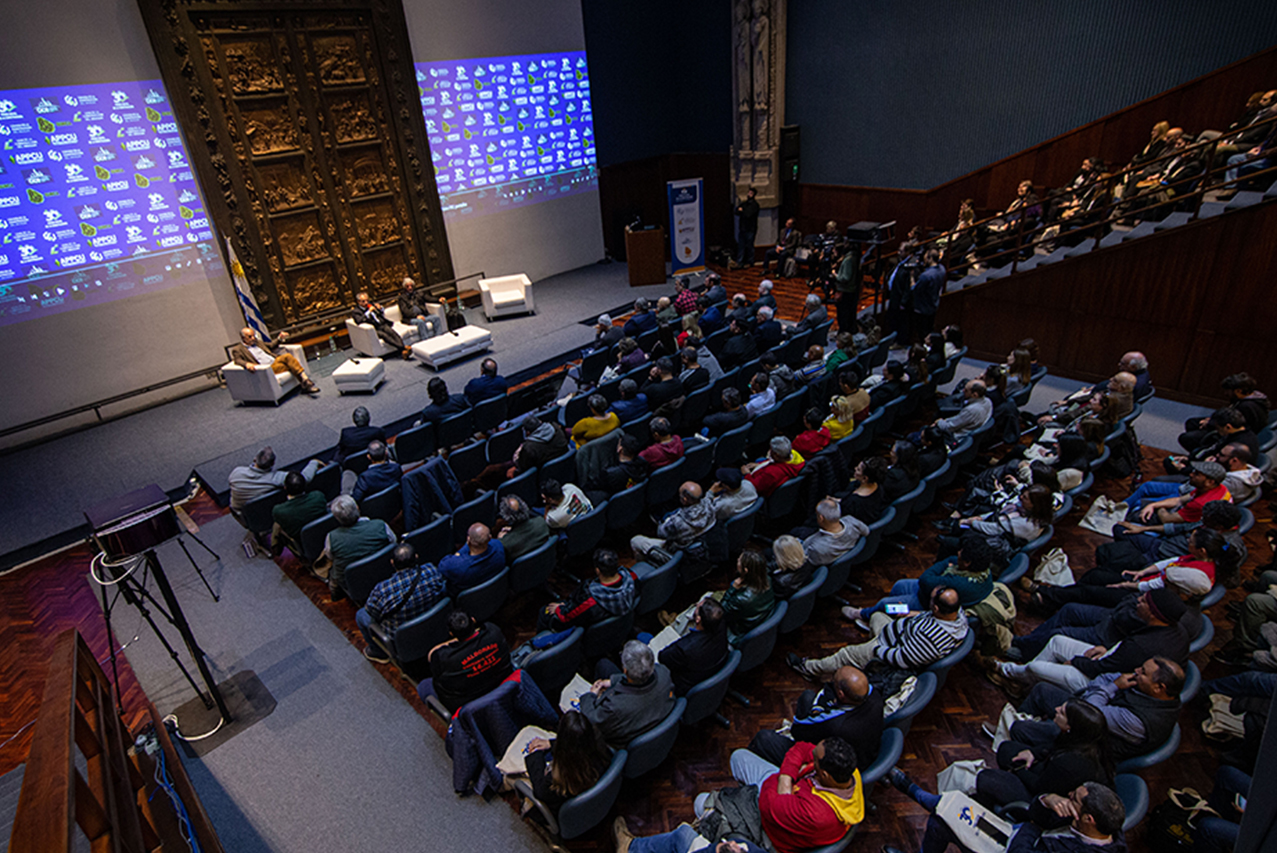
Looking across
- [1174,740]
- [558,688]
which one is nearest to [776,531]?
[558,688]

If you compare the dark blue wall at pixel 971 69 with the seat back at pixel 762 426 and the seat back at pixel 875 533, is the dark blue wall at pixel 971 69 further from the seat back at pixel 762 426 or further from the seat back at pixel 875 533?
the seat back at pixel 875 533

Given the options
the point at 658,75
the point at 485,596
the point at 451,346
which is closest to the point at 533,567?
the point at 485,596

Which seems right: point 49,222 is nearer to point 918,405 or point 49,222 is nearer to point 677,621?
point 677,621

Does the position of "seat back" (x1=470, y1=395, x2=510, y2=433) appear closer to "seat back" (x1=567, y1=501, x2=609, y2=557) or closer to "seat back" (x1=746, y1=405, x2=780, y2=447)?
"seat back" (x1=567, y1=501, x2=609, y2=557)

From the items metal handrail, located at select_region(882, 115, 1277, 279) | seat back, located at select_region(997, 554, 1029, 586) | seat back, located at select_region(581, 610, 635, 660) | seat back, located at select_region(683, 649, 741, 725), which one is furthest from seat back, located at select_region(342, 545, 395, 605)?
metal handrail, located at select_region(882, 115, 1277, 279)

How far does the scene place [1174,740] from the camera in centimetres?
279

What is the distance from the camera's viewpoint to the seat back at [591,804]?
276cm

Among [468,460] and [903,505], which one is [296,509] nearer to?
[468,460]

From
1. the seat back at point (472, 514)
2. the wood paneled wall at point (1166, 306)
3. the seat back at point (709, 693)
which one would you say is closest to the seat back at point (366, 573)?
the seat back at point (472, 514)

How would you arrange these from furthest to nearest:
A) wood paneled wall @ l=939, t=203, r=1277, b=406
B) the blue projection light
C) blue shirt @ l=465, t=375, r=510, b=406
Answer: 1. the blue projection light
2. blue shirt @ l=465, t=375, r=510, b=406
3. wood paneled wall @ l=939, t=203, r=1277, b=406

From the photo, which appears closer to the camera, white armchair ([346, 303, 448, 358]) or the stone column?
white armchair ([346, 303, 448, 358])

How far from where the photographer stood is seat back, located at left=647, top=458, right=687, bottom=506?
16.5 feet

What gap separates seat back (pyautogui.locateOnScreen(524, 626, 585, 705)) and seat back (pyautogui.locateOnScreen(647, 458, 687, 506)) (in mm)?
1617

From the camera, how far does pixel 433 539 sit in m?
4.65
